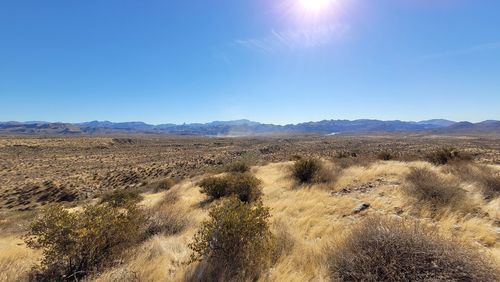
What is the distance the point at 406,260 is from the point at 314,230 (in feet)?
9.72

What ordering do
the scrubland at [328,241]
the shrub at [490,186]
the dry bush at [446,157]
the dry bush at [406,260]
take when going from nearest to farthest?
the dry bush at [406,260], the scrubland at [328,241], the shrub at [490,186], the dry bush at [446,157]

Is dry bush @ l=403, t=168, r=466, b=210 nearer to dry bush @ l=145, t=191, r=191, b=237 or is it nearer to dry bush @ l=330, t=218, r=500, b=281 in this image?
dry bush @ l=330, t=218, r=500, b=281

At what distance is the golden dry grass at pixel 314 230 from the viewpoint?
4773 mm

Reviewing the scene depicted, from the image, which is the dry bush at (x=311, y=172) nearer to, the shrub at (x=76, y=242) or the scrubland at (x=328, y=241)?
the scrubland at (x=328, y=241)

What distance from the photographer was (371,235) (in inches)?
168

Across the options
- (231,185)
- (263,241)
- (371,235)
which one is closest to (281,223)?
(263,241)

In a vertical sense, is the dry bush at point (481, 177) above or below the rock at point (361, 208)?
above

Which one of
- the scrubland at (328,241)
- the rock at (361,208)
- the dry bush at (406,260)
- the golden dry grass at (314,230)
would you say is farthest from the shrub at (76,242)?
the rock at (361,208)

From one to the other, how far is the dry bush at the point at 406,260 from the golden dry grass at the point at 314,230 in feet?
1.66

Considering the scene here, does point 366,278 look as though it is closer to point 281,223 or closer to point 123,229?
point 281,223

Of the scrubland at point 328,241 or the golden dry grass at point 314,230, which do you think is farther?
the golden dry grass at point 314,230

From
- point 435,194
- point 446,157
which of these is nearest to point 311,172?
point 435,194

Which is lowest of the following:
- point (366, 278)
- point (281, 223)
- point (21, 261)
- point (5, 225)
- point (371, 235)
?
point (5, 225)

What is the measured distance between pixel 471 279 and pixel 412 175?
8153mm
